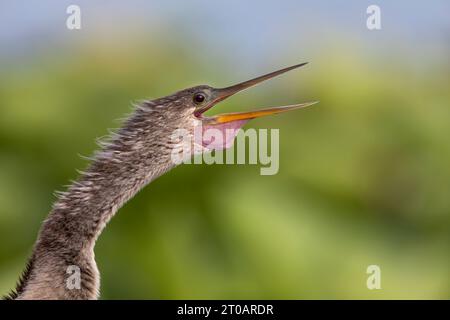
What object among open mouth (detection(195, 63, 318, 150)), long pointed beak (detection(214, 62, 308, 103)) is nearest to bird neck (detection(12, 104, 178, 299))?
open mouth (detection(195, 63, 318, 150))

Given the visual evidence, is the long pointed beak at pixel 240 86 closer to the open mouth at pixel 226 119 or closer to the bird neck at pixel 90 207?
the open mouth at pixel 226 119

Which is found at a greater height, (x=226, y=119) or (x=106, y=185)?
(x=226, y=119)

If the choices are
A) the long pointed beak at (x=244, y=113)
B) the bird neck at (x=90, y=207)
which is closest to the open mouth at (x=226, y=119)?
the long pointed beak at (x=244, y=113)

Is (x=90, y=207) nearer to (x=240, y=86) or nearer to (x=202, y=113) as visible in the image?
(x=202, y=113)

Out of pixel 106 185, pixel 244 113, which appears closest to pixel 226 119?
pixel 244 113

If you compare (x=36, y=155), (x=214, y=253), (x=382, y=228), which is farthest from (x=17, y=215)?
(x=382, y=228)

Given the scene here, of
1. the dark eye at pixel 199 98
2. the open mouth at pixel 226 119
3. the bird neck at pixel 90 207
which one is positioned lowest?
the bird neck at pixel 90 207
